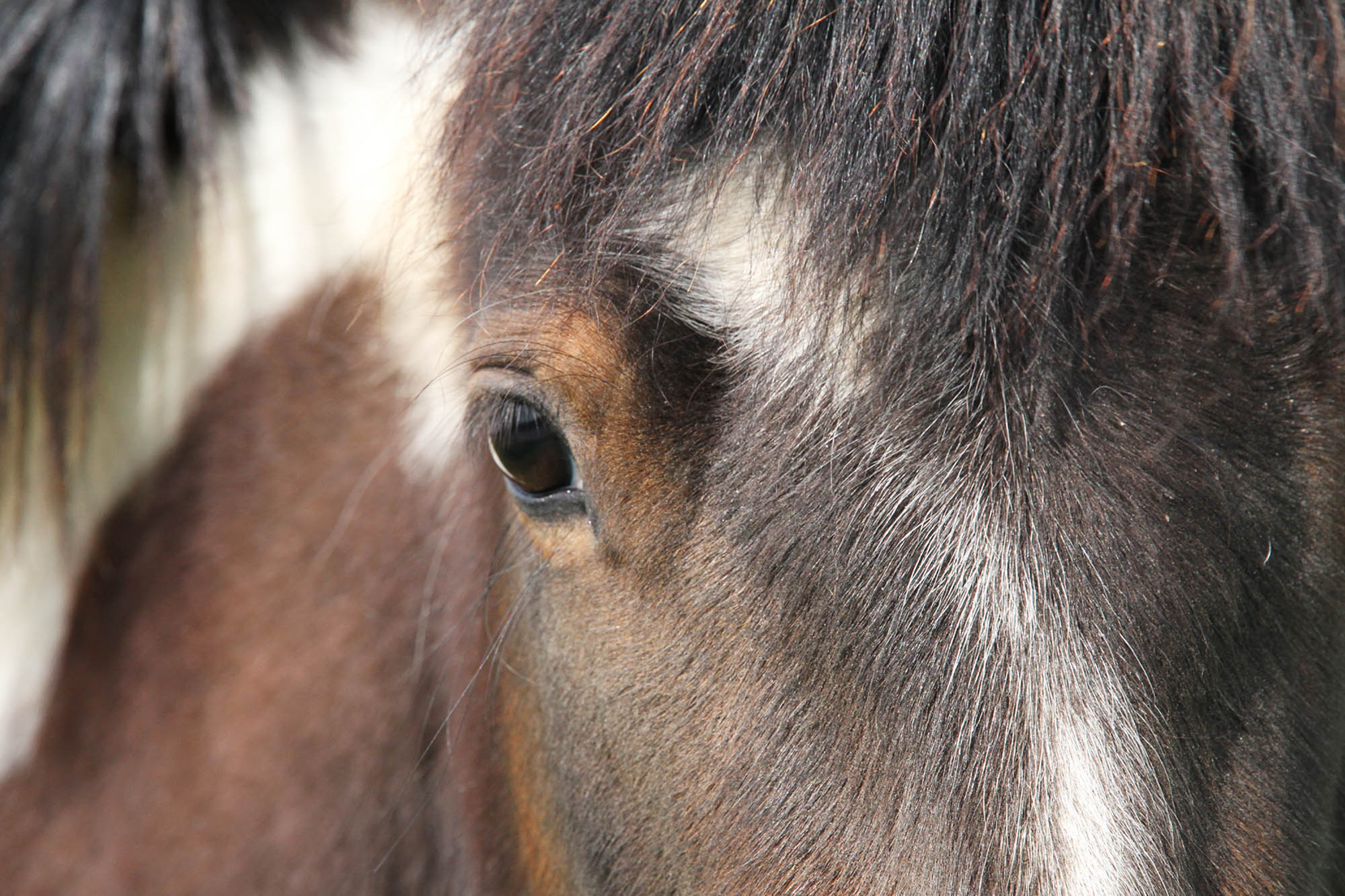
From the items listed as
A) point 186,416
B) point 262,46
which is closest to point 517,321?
point 186,416

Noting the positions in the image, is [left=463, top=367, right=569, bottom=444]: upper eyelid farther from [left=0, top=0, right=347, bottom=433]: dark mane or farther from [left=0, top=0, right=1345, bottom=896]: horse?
[left=0, top=0, right=347, bottom=433]: dark mane

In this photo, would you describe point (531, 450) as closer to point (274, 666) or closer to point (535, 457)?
point (535, 457)

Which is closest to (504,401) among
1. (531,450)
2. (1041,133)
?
(531,450)

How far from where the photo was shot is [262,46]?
5.89 feet

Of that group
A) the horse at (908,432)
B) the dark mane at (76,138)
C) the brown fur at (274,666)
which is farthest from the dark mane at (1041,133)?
the dark mane at (76,138)

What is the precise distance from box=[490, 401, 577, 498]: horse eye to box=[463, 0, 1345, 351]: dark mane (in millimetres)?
311

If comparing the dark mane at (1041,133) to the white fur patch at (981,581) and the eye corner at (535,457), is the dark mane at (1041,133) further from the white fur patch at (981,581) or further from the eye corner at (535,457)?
the eye corner at (535,457)

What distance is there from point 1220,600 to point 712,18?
2.06ft

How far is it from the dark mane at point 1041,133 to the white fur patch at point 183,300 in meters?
0.88

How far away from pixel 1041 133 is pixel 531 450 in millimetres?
554

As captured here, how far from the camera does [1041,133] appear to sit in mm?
879

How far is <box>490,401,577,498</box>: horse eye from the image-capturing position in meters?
1.12

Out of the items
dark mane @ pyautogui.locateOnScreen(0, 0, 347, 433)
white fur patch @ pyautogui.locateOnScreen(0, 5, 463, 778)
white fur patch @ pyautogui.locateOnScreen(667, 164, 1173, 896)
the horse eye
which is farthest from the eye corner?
dark mane @ pyautogui.locateOnScreen(0, 0, 347, 433)

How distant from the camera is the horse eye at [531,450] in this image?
1.12 m
